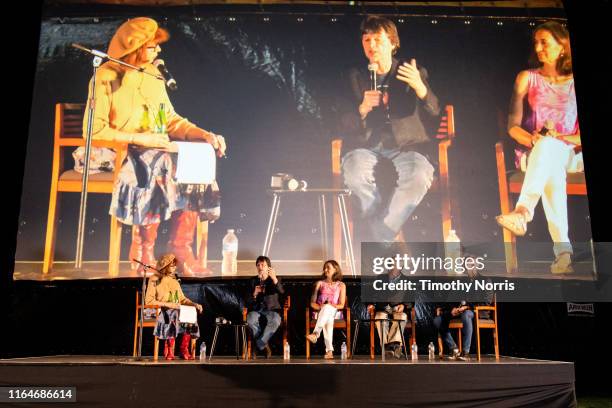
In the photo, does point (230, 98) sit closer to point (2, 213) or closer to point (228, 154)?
point (228, 154)

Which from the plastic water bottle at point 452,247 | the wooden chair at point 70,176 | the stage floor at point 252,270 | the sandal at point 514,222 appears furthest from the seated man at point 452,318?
the wooden chair at point 70,176

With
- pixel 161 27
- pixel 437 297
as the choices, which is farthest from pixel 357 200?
pixel 161 27

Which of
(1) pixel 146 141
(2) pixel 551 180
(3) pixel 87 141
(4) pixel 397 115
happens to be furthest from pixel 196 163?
(2) pixel 551 180

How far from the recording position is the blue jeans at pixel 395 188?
5.79 meters

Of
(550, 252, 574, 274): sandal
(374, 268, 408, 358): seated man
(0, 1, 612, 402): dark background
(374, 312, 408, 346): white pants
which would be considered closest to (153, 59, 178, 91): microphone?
(0, 1, 612, 402): dark background

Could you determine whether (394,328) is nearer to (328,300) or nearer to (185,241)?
(328,300)

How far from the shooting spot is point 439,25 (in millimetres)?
6207

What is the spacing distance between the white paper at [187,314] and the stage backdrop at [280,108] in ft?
3.05

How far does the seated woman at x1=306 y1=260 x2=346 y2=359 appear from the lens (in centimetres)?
495

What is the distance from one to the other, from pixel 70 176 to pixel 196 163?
3.95ft

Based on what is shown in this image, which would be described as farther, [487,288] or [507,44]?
[507,44]

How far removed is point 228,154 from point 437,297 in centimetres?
242

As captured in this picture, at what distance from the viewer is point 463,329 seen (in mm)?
4977

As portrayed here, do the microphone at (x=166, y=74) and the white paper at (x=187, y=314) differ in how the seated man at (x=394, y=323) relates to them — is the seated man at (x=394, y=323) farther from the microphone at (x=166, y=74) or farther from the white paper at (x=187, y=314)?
the microphone at (x=166, y=74)
